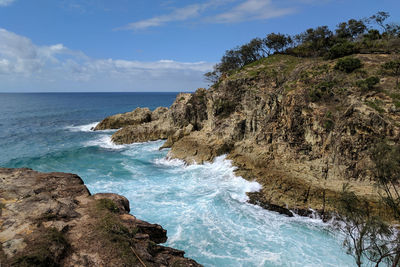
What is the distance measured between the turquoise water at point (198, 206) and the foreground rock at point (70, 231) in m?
6.29

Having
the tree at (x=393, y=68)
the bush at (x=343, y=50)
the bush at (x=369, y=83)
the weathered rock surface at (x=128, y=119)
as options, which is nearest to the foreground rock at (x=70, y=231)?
the bush at (x=369, y=83)

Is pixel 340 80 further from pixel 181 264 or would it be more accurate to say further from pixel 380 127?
pixel 181 264

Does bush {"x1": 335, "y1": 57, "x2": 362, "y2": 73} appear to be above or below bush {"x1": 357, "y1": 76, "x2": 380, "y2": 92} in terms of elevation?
above

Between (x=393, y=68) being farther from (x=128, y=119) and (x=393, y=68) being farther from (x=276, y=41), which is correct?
(x=128, y=119)

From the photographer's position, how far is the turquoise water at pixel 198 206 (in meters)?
15.2

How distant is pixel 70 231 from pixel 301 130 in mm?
21428

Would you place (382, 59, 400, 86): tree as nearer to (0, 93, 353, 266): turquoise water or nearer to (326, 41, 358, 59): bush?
(326, 41, 358, 59): bush

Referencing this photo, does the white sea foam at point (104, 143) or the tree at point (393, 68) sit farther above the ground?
the tree at point (393, 68)

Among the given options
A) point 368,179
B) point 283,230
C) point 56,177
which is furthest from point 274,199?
point 56,177

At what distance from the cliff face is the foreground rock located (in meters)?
13.1

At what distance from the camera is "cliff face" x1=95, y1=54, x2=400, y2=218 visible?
64.3 ft

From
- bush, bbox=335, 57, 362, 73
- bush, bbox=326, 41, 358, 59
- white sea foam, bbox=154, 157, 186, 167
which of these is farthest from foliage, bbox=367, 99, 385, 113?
white sea foam, bbox=154, 157, 186, 167

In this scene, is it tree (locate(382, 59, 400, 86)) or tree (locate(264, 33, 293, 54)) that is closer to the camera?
tree (locate(382, 59, 400, 86))

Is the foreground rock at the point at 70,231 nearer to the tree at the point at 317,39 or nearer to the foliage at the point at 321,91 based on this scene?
the foliage at the point at 321,91
